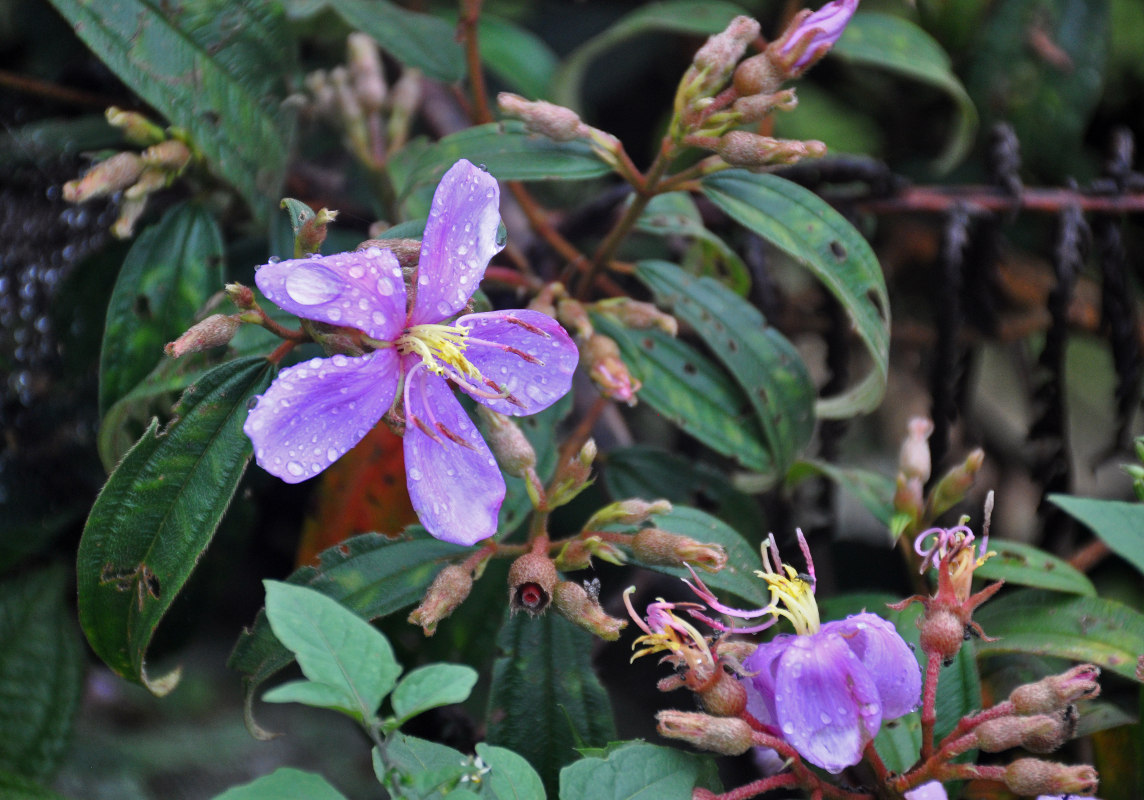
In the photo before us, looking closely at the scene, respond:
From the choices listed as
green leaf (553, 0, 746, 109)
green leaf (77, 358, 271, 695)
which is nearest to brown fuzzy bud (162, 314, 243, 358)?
green leaf (77, 358, 271, 695)

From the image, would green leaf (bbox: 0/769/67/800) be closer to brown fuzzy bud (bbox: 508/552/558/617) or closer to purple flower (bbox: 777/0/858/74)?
brown fuzzy bud (bbox: 508/552/558/617)

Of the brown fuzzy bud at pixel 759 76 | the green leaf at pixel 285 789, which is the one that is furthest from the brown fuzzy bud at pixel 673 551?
the brown fuzzy bud at pixel 759 76

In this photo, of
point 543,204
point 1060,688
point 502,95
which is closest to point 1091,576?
point 1060,688

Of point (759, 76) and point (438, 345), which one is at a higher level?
point (759, 76)

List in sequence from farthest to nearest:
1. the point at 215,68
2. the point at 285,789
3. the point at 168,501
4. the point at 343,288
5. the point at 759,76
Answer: the point at 215,68 < the point at 759,76 < the point at 168,501 < the point at 343,288 < the point at 285,789

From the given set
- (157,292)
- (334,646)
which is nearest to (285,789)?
(334,646)

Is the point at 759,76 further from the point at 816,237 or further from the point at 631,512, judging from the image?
the point at 631,512
